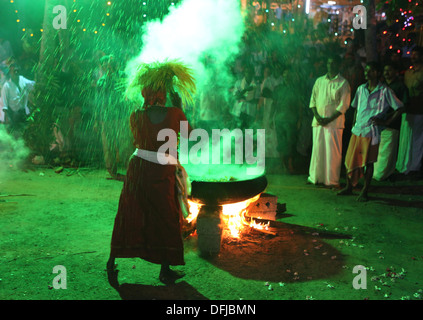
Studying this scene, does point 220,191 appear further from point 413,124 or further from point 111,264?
point 413,124

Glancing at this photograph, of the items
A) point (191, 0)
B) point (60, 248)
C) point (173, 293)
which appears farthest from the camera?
point (191, 0)

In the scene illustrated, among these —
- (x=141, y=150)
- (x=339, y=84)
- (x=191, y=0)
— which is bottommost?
(x=141, y=150)

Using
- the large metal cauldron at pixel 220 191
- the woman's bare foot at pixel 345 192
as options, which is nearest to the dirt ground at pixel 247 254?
the woman's bare foot at pixel 345 192

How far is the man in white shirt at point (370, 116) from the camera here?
23.9 feet

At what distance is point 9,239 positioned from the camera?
215 inches

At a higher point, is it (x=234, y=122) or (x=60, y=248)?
(x=234, y=122)

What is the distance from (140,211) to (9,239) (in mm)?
2413

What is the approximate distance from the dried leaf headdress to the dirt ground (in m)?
2.07

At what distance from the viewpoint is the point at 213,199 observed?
16.4ft

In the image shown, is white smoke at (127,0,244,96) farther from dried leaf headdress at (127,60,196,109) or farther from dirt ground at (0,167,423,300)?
dirt ground at (0,167,423,300)

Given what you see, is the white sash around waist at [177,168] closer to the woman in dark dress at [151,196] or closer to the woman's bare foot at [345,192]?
A: the woman in dark dress at [151,196]
